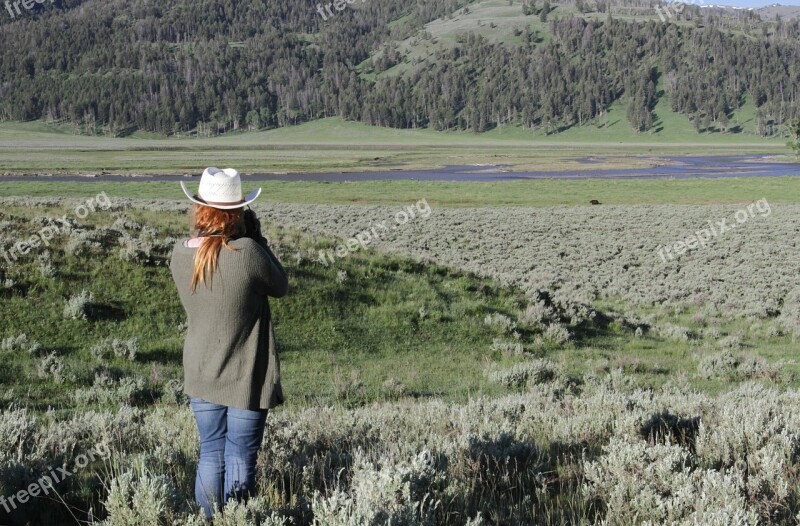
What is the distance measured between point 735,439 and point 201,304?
4512 millimetres

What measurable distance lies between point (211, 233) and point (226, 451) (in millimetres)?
1399

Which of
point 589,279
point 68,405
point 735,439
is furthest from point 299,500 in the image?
point 589,279

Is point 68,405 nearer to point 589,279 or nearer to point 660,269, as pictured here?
point 589,279

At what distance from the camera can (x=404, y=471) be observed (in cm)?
378

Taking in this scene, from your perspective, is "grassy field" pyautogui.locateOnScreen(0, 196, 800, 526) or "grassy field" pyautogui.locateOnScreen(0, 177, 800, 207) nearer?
"grassy field" pyautogui.locateOnScreen(0, 196, 800, 526)

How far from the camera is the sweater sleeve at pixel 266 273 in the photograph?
3.80 m
